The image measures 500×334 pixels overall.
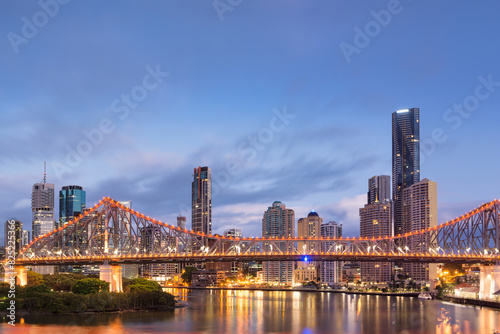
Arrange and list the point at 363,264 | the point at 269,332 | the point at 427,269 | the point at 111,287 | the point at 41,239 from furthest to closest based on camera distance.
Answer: the point at 363,264 → the point at 427,269 → the point at 41,239 → the point at 111,287 → the point at 269,332

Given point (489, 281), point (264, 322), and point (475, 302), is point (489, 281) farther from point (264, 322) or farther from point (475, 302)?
point (264, 322)

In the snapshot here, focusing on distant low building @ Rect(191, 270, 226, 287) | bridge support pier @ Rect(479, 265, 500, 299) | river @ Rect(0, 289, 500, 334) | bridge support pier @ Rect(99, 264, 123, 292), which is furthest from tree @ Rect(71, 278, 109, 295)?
distant low building @ Rect(191, 270, 226, 287)

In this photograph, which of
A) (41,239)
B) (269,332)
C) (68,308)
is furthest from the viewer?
(41,239)

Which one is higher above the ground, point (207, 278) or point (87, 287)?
point (87, 287)

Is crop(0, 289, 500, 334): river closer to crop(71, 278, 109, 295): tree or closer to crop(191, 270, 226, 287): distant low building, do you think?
crop(71, 278, 109, 295): tree

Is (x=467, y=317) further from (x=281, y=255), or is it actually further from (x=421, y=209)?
(x=421, y=209)

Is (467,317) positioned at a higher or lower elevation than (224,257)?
lower

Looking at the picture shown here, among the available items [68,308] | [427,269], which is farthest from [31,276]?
[427,269]

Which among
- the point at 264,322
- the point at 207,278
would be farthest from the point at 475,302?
the point at 207,278
